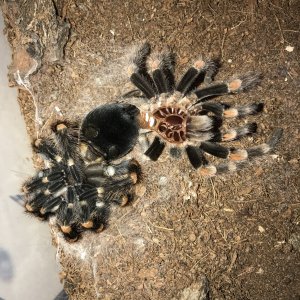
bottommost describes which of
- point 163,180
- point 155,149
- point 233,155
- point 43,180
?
point 163,180

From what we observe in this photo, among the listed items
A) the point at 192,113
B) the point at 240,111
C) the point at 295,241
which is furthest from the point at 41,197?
the point at 295,241

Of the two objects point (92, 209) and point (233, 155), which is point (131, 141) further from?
point (233, 155)

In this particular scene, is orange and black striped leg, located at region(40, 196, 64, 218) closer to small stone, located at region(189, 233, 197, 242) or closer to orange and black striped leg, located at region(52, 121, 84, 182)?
orange and black striped leg, located at region(52, 121, 84, 182)

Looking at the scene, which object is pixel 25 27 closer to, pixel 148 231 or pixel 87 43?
pixel 87 43

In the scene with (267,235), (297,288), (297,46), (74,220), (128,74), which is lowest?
(297,288)

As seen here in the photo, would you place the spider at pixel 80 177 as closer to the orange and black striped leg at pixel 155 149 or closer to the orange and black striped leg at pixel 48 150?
the orange and black striped leg at pixel 48 150

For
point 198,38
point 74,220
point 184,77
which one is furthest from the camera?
point 198,38

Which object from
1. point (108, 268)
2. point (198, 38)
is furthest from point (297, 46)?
point (108, 268)

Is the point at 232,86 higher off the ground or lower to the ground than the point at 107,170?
higher

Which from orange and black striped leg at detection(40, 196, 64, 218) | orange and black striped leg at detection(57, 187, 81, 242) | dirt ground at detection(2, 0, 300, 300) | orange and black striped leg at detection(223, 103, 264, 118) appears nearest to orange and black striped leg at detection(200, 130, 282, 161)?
dirt ground at detection(2, 0, 300, 300)
